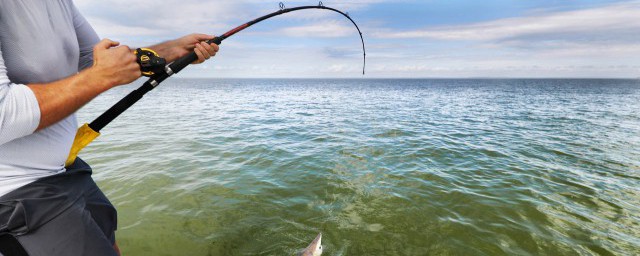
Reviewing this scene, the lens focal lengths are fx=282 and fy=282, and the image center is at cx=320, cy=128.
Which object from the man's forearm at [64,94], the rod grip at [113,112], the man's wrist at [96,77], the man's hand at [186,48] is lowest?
the rod grip at [113,112]

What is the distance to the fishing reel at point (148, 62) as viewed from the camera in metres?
1.98

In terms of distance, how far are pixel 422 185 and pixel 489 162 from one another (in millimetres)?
3985

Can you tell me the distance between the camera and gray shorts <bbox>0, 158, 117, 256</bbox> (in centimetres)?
167

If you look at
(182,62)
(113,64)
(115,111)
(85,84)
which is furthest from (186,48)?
(85,84)

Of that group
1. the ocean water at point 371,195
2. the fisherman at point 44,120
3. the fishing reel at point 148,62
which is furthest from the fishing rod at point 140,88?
the ocean water at point 371,195

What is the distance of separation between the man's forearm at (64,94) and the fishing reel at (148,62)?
396 millimetres

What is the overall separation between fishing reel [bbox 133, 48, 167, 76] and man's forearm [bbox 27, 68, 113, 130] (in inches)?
15.6

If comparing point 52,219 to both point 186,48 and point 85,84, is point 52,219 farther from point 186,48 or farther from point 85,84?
point 186,48

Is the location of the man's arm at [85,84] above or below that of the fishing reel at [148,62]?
below

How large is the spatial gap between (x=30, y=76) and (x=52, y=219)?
0.90m

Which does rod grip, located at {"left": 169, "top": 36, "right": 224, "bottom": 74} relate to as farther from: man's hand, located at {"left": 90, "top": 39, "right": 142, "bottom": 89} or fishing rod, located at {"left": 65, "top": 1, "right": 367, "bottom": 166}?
man's hand, located at {"left": 90, "top": 39, "right": 142, "bottom": 89}

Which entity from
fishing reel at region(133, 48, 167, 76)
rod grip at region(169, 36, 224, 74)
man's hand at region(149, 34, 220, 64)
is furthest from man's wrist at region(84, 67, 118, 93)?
man's hand at region(149, 34, 220, 64)

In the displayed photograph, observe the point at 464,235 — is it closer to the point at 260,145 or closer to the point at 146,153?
the point at 260,145

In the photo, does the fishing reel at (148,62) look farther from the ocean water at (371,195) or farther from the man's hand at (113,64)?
the ocean water at (371,195)
